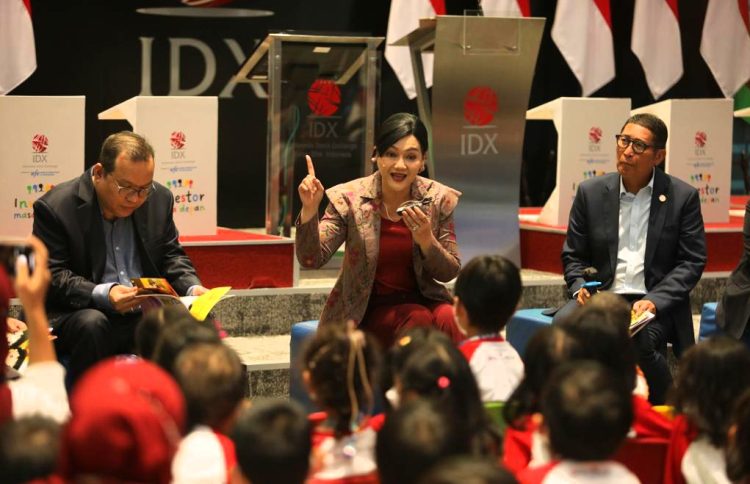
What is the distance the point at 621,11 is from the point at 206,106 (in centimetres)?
432

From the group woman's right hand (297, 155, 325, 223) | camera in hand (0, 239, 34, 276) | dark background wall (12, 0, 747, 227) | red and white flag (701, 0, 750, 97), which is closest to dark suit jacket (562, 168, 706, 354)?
woman's right hand (297, 155, 325, 223)

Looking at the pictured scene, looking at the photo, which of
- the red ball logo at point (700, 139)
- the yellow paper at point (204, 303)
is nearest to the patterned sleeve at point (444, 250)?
the yellow paper at point (204, 303)

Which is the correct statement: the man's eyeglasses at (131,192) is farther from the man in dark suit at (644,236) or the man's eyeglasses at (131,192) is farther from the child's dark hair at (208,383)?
the child's dark hair at (208,383)

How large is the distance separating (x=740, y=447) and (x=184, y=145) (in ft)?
12.7

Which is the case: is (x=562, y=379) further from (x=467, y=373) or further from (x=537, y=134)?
(x=537, y=134)

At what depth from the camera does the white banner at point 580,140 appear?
668 centimetres

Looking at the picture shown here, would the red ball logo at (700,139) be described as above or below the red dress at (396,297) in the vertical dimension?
above

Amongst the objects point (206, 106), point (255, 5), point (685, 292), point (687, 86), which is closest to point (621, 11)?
point (687, 86)

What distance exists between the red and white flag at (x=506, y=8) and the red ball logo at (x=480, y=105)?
5.43 feet

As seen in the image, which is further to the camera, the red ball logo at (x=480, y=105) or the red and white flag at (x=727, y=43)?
the red and white flag at (x=727, y=43)

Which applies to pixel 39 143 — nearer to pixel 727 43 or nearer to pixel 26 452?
pixel 26 452

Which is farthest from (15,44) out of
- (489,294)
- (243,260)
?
(489,294)

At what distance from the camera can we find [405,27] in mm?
7816

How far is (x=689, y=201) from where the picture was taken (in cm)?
469
